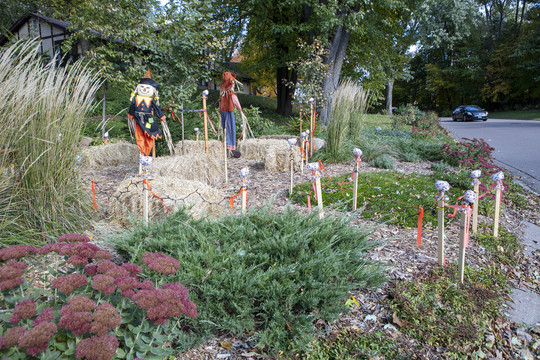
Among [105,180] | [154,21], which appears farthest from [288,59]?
[105,180]

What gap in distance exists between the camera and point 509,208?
4.27 meters

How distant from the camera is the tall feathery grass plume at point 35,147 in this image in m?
2.29

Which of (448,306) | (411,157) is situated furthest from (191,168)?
(411,157)

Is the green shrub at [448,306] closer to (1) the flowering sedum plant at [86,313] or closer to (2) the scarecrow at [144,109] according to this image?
(1) the flowering sedum plant at [86,313]

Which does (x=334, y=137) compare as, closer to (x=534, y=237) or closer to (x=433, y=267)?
(x=534, y=237)

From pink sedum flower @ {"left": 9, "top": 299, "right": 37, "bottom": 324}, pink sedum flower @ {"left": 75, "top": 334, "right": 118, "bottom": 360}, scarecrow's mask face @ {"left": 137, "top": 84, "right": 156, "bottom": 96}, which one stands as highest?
scarecrow's mask face @ {"left": 137, "top": 84, "right": 156, "bottom": 96}

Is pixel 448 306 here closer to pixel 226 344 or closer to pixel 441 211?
pixel 441 211

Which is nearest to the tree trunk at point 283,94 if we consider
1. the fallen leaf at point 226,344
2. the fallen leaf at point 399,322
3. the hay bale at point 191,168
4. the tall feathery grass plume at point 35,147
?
the hay bale at point 191,168

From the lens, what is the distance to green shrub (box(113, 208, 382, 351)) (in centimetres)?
183

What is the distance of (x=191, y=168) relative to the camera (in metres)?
4.83

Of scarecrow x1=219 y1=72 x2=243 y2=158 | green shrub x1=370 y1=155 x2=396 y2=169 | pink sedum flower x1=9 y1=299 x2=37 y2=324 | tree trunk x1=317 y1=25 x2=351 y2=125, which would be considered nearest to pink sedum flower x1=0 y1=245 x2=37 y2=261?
pink sedum flower x1=9 y1=299 x2=37 y2=324

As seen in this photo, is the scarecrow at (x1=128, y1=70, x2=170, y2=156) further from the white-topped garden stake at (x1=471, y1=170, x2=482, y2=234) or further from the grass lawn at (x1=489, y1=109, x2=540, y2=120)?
the grass lawn at (x1=489, y1=109, x2=540, y2=120)

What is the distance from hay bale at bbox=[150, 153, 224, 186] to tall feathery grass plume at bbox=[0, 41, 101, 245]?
5.58 feet

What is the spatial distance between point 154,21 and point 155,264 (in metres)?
6.36
